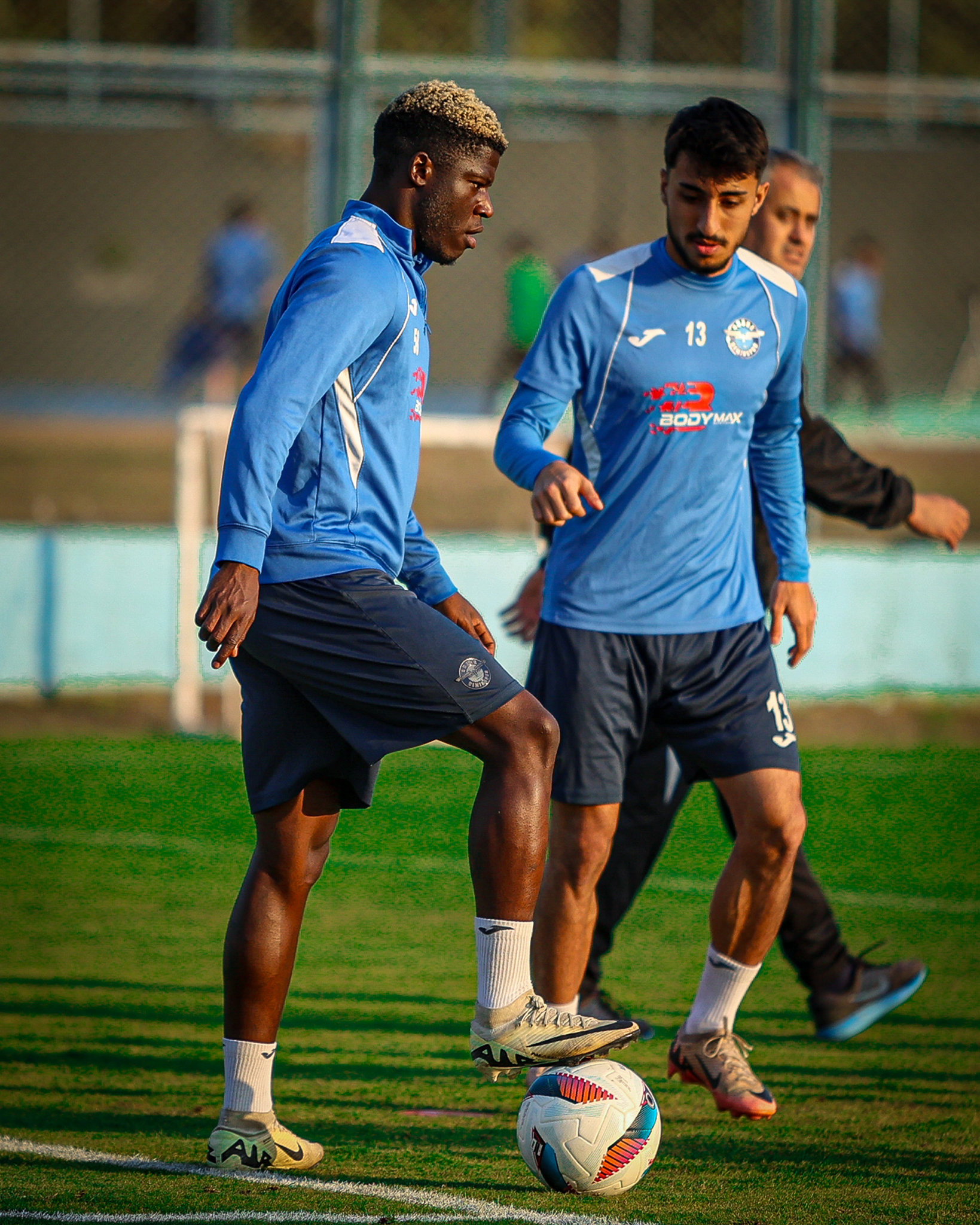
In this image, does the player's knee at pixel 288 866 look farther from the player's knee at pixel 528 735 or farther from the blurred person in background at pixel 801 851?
the blurred person in background at pixel 801 851

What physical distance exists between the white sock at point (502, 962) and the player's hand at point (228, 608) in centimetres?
80

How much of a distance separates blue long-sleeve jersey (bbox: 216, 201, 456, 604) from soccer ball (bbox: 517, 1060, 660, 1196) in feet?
3.95

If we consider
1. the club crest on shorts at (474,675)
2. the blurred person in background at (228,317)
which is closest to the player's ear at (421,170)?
the club crest on shorts at (474,675)

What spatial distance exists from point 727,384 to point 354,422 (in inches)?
45.2

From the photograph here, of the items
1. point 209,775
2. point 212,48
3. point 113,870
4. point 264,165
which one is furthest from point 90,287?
point 113,870

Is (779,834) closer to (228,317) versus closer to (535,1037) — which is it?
(535,1037)

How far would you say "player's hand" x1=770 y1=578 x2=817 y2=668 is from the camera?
4.52 meters

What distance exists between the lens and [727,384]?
4227mm

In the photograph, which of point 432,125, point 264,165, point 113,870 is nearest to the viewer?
point 432,125

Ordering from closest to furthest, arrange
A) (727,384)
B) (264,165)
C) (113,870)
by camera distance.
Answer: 1. (727,384)
2. (113,870)
3. (264,165)

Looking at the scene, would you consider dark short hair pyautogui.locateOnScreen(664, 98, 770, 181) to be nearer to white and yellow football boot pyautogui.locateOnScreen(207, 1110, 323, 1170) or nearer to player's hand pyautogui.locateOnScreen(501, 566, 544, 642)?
player's hand pyautogui.locateOnScreen(501, 566, 544, 642)

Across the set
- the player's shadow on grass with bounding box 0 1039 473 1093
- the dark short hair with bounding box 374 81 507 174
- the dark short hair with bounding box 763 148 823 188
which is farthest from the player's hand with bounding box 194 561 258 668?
the dark short hair with bounding box 763 148 823 188

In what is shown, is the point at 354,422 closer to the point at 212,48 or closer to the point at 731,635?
the point at 731,635

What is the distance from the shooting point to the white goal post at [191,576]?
938cm
